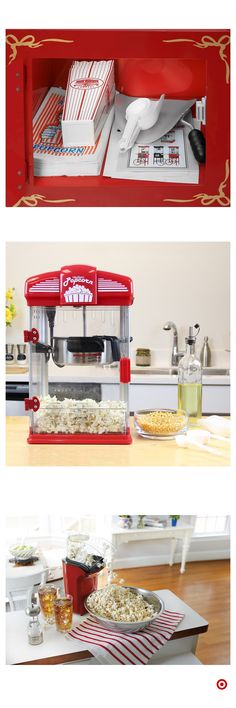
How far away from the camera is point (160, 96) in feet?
4.07

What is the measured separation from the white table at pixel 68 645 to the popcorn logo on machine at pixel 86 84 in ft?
4.95

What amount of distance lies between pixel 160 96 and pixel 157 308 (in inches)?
121

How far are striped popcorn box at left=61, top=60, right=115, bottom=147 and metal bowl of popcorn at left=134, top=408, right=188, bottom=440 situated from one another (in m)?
0.55

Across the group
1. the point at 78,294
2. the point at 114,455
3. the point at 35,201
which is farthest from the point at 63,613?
the point at 35,201

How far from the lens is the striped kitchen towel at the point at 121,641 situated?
1.83m

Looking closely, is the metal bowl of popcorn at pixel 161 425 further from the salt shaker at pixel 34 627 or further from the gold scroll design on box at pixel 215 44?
the salt shaker at pixel 34 627

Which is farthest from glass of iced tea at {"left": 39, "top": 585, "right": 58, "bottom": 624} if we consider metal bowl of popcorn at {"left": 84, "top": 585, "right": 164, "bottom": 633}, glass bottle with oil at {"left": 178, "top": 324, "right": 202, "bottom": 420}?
glass bottle with oil at {"left": 178, "top": 324, "right": 202, "bottom": 420}

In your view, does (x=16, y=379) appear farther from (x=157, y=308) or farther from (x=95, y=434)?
(x=95, y=434)

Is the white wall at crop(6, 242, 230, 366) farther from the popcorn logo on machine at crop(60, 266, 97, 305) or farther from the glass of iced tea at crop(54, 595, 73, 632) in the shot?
the popcorn logo on machine at crop(60, 266, 97, 305)

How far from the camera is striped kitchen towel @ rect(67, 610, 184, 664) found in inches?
72.2

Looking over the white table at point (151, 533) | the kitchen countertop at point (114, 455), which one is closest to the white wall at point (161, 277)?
the white table at point (151, 533)

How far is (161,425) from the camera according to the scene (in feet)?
4.38

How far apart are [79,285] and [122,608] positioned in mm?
1129
